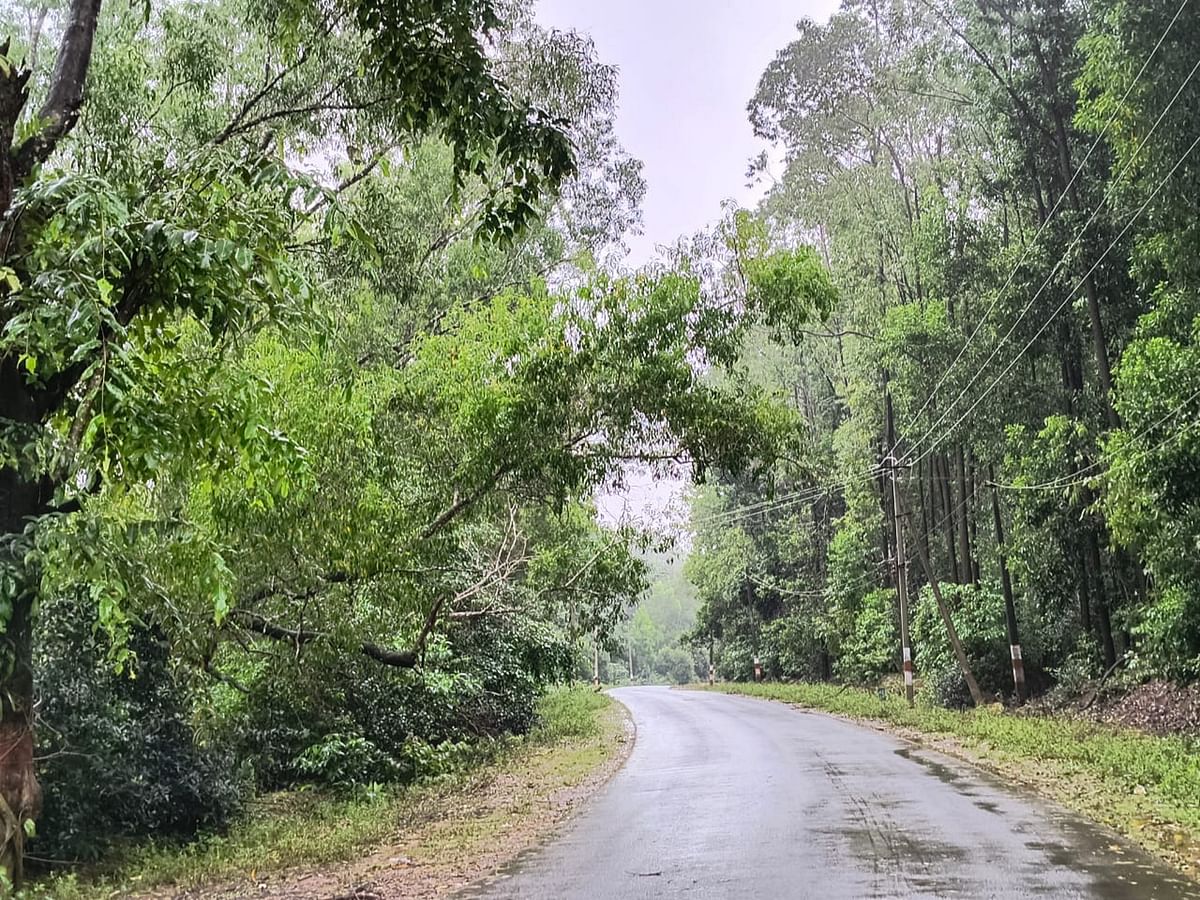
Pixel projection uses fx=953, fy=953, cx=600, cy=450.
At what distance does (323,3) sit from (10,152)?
215 inches

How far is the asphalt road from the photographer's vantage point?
6.67 metres

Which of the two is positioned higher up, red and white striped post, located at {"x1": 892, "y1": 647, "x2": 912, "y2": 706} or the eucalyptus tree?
the eucalyptus tree

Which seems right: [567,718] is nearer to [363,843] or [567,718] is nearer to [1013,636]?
[1013,636]

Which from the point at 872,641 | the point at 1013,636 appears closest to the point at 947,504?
the point at 872,641

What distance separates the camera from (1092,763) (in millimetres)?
13047

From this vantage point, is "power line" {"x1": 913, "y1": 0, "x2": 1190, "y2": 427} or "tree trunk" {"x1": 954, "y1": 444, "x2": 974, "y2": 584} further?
"tree trunk" {"x1": 954, "y1": 444, "x2": 974, "y2": 584}

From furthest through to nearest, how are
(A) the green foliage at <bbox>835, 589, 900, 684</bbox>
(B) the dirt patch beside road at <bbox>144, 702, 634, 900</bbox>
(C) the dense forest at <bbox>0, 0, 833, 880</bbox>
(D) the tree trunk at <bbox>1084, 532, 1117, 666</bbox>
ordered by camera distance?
(A) the green foliage at <bbox>835, 589, 900, 684</bbox>, (D) the tree trunk at <bbox>1084, 532, 1117, 666</bbox>, (B) the dirt patch beside road at <bbox>144, 702, 634, 900</bbox>, (C) the dense forest at <bbox>0, 0, 833, 880</bbox>

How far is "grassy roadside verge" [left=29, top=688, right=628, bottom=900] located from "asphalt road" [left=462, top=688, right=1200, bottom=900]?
0.64m

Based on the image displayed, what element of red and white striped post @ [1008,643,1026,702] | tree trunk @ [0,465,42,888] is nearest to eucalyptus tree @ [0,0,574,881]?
tree trunk @ [0,465,42,888]

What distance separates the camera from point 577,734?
2239 cm

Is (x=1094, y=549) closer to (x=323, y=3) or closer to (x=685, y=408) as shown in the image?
(x=685, y=408)

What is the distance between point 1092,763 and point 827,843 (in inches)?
270

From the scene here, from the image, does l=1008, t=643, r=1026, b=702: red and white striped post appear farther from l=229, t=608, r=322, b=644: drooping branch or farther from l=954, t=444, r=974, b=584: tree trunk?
l=229, t=608, r=322, b=644: drooping branch

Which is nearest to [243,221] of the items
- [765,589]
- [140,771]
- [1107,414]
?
[140,771]
